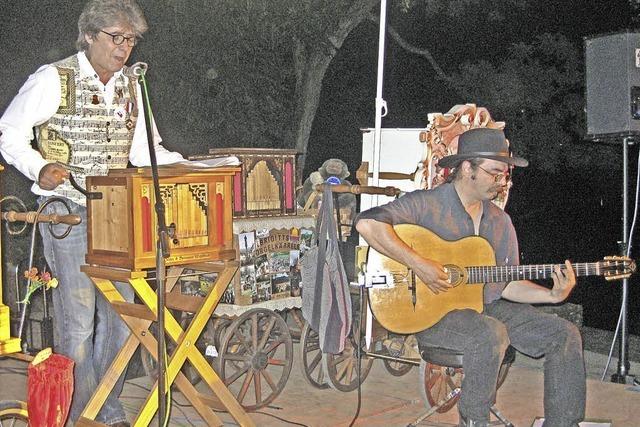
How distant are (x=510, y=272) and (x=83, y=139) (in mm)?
2192

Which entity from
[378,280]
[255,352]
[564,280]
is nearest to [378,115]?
[378,280]

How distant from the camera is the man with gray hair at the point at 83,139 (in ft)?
11.6

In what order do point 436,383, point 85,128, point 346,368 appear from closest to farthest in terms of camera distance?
point 85,128 → point 436,383 → point 346,368

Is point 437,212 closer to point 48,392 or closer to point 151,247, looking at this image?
point 151,247

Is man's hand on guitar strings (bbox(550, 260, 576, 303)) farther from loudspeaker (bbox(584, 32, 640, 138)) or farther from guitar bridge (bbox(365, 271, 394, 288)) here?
loudspeaker (bbox(584, 32, 640, 138))

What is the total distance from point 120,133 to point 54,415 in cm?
135

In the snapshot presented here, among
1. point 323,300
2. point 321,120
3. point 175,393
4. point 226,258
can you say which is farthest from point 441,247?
point 321,120

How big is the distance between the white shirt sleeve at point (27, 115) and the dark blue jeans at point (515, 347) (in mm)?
2064

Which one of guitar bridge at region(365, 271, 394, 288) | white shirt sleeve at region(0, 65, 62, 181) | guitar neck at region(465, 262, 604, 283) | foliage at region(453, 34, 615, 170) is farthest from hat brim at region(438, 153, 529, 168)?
foliage at region(453, 34, 615, 170)

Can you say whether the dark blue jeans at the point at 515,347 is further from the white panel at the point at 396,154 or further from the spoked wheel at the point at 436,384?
the white panel at the point at 396,154

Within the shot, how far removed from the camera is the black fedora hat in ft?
13.7

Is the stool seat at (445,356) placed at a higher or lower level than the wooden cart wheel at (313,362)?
higher

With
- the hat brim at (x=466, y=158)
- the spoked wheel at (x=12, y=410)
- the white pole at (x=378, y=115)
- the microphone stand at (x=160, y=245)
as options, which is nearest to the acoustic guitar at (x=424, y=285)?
the hat brim at (x=466, y=158)

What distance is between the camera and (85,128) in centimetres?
368
